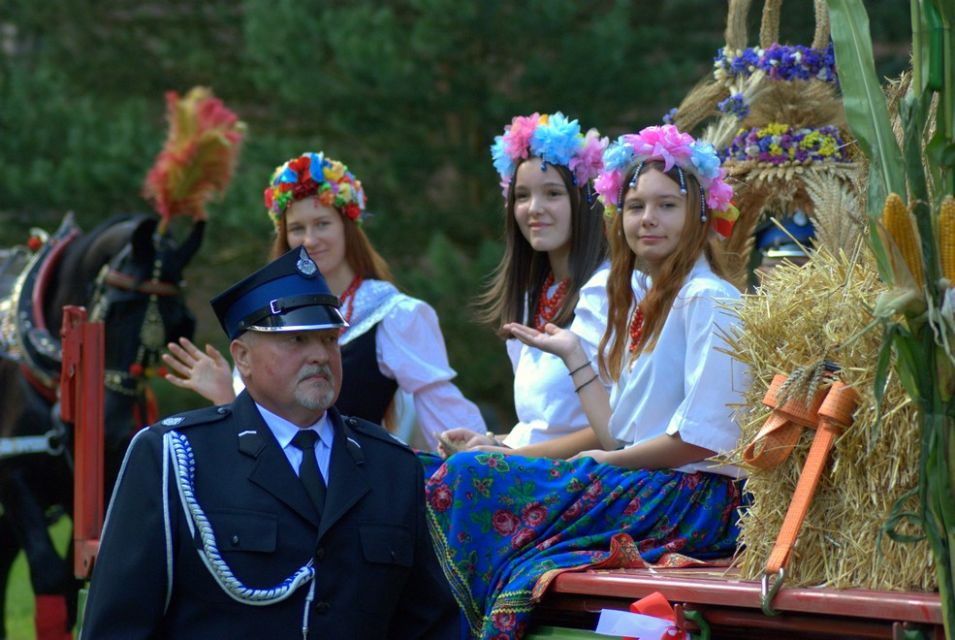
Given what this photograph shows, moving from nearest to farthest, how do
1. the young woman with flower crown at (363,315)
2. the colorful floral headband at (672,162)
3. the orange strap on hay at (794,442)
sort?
the orange strap on hay at (794,442)
the colorful floral headband at (672,162)
the young woman with flower crown at (363,315)

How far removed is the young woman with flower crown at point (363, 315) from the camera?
18.3ft

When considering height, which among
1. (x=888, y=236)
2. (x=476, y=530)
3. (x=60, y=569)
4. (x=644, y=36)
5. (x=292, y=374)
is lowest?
(x=60, y=569)

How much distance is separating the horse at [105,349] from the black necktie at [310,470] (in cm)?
373

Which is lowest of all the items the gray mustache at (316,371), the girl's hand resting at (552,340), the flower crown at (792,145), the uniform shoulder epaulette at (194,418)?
the uniform shoulder epaulette at (194,418)

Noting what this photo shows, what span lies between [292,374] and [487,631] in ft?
2.85

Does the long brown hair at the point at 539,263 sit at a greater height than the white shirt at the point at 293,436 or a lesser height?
greater

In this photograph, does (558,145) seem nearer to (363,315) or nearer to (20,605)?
(363,315)

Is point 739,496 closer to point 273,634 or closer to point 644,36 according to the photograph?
point 273,634

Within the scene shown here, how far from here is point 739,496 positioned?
4199mm

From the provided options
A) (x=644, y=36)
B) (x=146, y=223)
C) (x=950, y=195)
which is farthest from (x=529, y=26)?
(x=950, y=195)

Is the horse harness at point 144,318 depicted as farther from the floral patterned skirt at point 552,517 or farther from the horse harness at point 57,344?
the floral patterned skirt at point 552,517

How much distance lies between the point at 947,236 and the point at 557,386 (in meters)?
1.99

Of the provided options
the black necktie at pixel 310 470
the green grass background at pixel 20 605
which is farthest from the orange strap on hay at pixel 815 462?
the green grass background at pixel 20 605

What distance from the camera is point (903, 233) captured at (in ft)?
9.76
